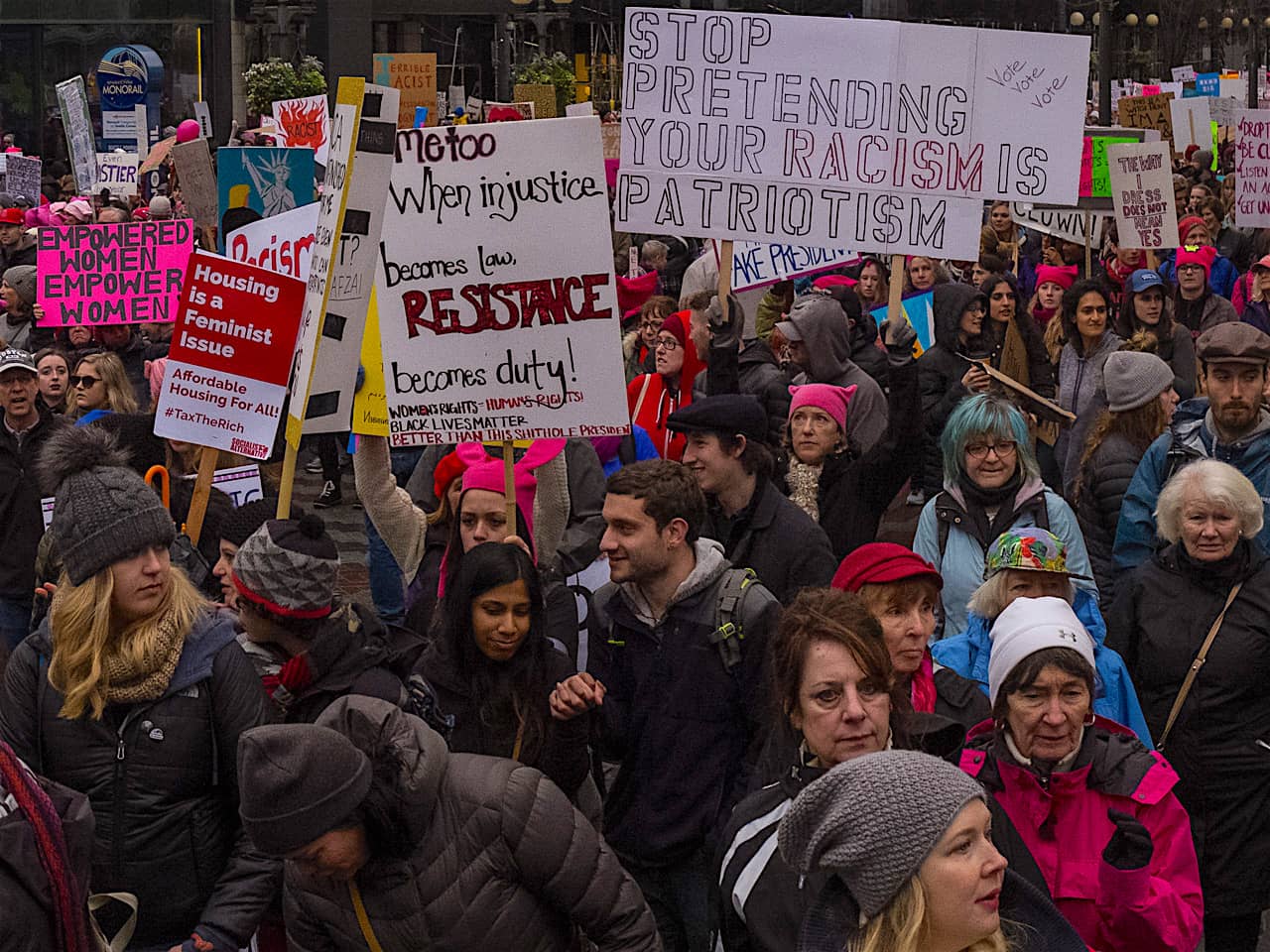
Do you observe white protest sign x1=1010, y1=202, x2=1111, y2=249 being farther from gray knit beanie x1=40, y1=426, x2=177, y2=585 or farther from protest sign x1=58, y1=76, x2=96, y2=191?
gray knit beanie x1=40, y1=426, x2=177, y2=585

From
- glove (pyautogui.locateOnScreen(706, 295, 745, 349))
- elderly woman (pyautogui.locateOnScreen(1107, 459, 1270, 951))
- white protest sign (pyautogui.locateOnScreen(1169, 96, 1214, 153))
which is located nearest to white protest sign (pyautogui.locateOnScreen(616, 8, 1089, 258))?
glove (pyautogui.locateOnScreen(706, 295, 745, 349))

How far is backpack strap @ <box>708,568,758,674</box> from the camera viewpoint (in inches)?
172

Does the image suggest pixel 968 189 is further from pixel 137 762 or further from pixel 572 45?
pixel 572 45

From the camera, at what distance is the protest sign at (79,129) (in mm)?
18891

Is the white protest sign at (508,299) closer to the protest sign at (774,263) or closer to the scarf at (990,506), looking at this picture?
the scarf at (990,506)

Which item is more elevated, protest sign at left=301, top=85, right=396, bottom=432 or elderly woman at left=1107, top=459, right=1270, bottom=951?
protest sign at left=301, top=85, right=396, bottom=432

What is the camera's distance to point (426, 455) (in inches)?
256

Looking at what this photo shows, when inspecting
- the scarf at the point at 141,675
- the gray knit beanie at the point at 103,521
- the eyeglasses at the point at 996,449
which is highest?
the gray knit beanie at the point at 103,521

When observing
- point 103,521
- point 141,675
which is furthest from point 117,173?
point 141,675

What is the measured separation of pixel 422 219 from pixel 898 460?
1821 millimetres

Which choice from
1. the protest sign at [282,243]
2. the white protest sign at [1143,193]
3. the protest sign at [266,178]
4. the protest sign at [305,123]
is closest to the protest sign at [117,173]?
the protest sign at [305,123]

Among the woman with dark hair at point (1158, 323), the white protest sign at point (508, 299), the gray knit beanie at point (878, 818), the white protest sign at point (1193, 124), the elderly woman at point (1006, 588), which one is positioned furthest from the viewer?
the white protest sign at point (1193, 124)

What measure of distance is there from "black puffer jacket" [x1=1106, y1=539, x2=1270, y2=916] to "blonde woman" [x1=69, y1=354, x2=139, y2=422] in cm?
421

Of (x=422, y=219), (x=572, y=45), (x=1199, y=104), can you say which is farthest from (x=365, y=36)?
(x=422, y=219)
